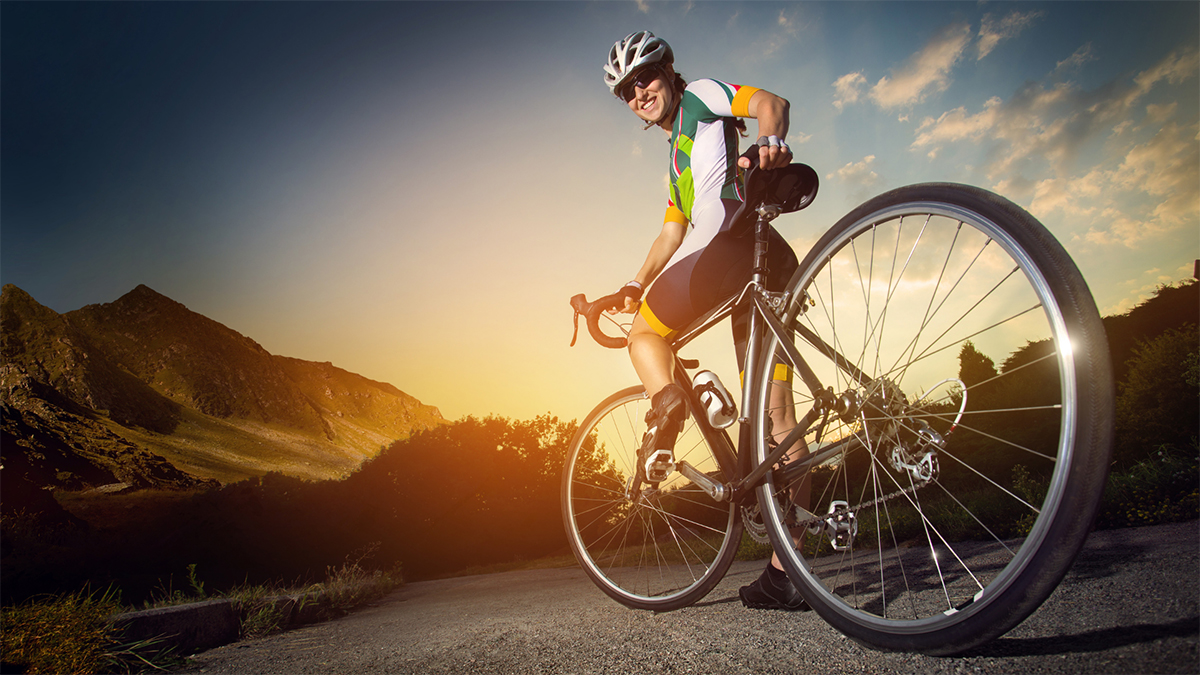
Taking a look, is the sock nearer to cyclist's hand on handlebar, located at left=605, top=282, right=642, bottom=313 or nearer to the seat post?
the seat post

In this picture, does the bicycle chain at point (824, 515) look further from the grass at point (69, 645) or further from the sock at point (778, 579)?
the grass at point (69, 645)

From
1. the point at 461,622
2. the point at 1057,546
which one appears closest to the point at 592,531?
the point at 461,622

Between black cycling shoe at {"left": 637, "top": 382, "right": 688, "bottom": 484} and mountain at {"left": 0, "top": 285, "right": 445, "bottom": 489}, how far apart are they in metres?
10.2

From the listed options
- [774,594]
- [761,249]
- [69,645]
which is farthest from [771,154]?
[69,645]

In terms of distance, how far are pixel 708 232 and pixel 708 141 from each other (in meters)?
0.45

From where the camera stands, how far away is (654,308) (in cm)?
206

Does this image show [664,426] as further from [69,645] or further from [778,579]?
[69,645]

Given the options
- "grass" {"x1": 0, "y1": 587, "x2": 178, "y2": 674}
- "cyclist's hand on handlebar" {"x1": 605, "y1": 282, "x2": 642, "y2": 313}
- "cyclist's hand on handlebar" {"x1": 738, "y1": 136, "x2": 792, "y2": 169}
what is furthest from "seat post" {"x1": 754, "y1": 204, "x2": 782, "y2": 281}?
"grass" {"x1": 0, "y1": 587, "x2": 178, "y2": 674}

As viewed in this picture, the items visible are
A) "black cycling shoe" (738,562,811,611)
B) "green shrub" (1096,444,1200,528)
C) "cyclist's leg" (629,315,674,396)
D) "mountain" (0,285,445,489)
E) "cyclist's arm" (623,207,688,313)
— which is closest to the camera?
"black cycling shoe" (738,562,811,611)

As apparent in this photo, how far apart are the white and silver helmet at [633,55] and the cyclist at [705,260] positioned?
0.48m

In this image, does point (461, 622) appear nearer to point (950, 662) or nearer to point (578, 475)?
point (578, 475)

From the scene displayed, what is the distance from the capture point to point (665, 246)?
2.52m

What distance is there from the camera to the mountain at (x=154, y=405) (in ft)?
26.5

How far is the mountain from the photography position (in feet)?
26.5
